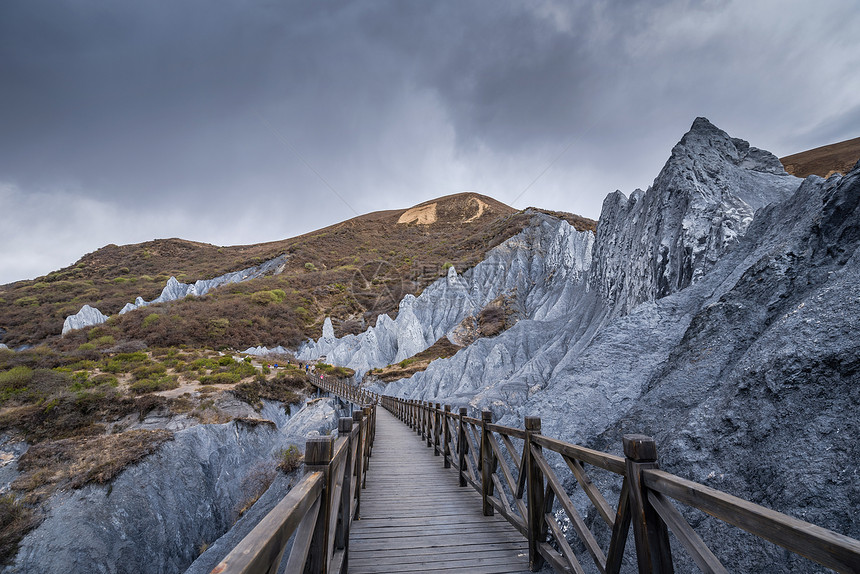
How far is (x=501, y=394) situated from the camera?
16.6 meters

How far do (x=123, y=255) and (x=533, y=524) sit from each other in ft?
388

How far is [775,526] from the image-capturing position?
1540mm

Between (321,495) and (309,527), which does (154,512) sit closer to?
(321,495)

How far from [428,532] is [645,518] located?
3.52 m

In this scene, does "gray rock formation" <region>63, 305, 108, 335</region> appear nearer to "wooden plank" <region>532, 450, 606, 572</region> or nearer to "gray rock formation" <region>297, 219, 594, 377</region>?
"gray rock formation" <region>297, 219, 594, 377</region>

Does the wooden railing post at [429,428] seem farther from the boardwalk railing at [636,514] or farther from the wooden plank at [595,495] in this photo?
the wooden plank at [595,495]

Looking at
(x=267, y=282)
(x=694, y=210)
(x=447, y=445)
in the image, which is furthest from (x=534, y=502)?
(x=267, y=282)

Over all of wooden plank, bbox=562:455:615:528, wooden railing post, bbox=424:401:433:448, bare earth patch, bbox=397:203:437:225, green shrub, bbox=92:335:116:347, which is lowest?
wooden railing post, bbox=424:401:433:448

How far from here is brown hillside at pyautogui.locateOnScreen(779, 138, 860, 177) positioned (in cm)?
2909

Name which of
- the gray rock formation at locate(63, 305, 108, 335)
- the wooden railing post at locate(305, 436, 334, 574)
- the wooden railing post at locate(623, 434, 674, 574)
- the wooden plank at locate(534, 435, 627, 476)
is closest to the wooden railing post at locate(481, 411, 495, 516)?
the wooden plank at locate(534, 435, 627, 476)

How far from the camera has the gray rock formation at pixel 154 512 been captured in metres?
9.46

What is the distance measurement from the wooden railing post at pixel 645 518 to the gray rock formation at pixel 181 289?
54893 millimetres

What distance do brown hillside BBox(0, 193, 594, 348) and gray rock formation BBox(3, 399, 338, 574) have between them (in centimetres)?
2941

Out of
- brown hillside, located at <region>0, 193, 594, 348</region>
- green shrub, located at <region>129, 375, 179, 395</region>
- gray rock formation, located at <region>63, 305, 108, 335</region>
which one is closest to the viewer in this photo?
green shrub, located at <region>129, 375, 179, 395</region>
